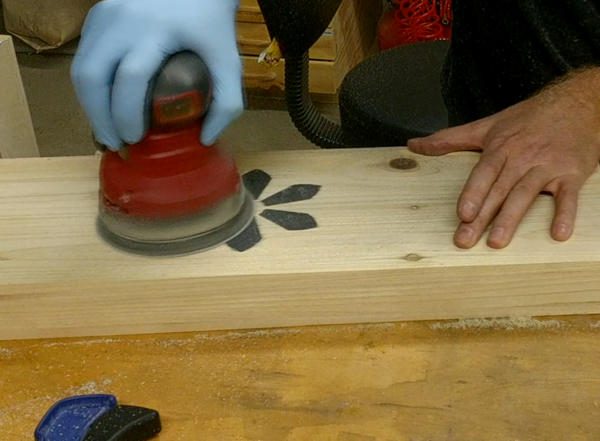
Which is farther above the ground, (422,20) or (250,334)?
(250,334)

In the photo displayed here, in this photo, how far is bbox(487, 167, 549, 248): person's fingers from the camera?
2.93 feet

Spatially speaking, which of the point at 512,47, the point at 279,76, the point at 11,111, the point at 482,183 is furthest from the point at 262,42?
the point at 482,183

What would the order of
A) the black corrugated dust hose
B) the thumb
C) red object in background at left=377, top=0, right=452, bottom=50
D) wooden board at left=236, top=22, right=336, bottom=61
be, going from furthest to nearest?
wooden board at left=236, top=22, right=336, bottom=61 < red object in background at left=377, top=0, right=452, bottom=50 < the black corrugated dust hose < the thumb

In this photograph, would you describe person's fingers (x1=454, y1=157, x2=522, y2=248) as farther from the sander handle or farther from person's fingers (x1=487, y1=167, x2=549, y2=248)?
the sander handle

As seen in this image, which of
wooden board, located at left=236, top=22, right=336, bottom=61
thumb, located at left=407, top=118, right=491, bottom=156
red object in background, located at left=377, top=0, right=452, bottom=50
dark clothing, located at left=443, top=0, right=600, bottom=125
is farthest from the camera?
wooden board, located at left=236, top=22, right=336, bottom=61

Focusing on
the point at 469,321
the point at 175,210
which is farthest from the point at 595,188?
the point at 175,210

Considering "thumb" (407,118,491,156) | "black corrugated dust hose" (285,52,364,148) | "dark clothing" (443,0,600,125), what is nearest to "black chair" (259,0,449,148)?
"black corrugated dust hose" (285,52,364,148)

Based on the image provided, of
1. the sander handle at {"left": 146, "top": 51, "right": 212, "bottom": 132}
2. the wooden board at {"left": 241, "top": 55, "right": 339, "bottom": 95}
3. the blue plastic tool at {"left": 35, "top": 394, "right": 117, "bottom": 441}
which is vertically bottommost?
the wooden board at {"left": 241, "top": 55, "right": 339, "bottom": 95}

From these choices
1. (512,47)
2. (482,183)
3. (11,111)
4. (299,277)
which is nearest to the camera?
(299,277)

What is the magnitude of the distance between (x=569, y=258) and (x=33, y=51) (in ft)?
9.45

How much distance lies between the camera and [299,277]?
85 centimetres

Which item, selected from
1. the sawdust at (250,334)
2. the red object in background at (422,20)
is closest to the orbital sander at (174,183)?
the sawdust at (250,334)

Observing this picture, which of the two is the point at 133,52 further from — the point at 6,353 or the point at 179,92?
the point at 6,353

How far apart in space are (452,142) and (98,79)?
51 cm
